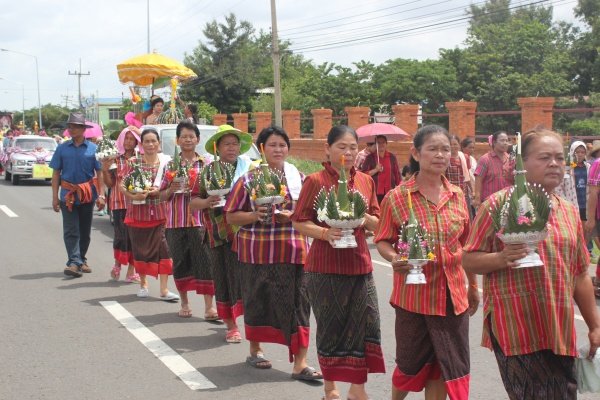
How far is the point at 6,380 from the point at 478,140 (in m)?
18.9

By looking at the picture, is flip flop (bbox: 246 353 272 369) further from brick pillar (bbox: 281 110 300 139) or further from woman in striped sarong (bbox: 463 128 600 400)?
brick pillar (bbox: 281 110 300 139)

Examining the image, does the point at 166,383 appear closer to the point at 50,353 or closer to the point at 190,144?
the point at 50,353

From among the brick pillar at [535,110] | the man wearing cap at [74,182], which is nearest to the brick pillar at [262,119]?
the brick pillar at [535,110]

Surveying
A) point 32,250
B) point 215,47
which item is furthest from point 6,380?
point 215,47

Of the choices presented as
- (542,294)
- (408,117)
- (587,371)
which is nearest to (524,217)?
(542,294)

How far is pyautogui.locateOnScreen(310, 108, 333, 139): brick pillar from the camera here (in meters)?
32.6

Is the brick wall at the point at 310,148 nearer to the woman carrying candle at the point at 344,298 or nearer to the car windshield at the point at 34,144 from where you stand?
the car windshield at the point at 34,144

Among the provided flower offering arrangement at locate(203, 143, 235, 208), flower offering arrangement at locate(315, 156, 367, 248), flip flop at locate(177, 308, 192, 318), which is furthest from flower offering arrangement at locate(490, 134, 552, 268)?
flip flop at locate(177, 308, 192, 318)

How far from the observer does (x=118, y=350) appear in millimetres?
7707

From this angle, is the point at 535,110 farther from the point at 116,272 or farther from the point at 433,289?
the point at 433,289

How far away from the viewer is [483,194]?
453 inches

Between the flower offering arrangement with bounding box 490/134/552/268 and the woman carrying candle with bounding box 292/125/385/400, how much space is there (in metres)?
1.82

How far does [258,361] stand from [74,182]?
215 inches

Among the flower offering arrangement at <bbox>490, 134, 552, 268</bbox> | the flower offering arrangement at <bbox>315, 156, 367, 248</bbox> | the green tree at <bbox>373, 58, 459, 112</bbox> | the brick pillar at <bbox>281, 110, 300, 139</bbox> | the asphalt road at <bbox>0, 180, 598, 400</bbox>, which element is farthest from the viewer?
the green tree at <bbox>373, 58, 459, 112</bbox>
